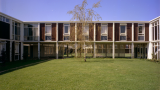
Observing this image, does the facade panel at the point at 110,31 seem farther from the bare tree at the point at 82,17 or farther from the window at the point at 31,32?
the window at the point at 31,32

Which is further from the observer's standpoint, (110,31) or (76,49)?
(110,31)

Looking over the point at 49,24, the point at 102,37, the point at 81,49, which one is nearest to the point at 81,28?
the point at 81,49

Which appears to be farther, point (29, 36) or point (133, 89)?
point (29, 36)

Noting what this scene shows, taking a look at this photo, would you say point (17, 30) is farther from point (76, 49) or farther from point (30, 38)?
point (76, 49)

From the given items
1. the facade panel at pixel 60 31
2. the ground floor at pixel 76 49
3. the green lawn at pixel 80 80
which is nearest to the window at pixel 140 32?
the ground floor at pixel 76 49

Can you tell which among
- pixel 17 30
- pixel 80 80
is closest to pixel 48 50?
pixel 17 30

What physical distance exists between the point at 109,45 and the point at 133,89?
19.0 meters

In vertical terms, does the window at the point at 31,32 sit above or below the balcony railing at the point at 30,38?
above

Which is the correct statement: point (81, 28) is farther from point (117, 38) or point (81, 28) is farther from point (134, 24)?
point (134, 24)

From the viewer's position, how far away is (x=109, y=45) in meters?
22.9

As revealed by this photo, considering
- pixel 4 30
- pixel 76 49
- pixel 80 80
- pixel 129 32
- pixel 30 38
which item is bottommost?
pixel 80 80

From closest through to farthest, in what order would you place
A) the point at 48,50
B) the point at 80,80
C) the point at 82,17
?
the point at 80,80 → the point at 82,17 → the point at 48,50

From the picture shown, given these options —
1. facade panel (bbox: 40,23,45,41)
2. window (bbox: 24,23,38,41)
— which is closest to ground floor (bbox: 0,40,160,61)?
facade panel (bbox: 40,23,45,41)

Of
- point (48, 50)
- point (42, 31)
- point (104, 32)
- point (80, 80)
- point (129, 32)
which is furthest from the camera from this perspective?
point (48, 50)
